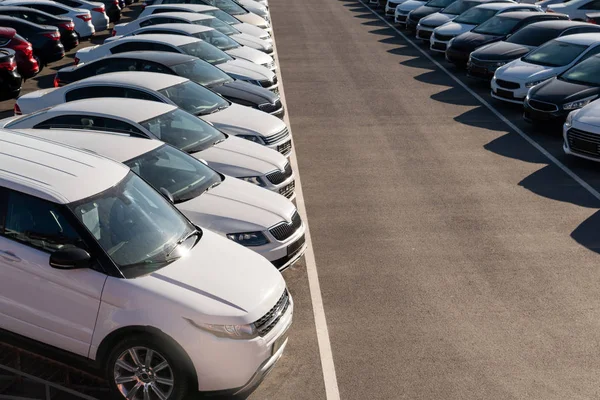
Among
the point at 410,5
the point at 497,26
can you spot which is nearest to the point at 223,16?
the point at 497,26

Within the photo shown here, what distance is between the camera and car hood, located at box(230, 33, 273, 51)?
21281 millimetres

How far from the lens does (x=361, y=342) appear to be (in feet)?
27.3

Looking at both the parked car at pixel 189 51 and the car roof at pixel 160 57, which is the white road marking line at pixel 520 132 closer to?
the parked car at pixel 189 51

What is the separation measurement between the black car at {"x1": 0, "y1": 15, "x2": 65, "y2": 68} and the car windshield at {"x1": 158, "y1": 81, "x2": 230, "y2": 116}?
10278 millimetres

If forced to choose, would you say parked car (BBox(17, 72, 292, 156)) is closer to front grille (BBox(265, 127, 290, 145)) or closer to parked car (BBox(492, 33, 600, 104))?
front grille (BBox(265, 127, 290, 145))

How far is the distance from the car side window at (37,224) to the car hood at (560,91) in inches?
461

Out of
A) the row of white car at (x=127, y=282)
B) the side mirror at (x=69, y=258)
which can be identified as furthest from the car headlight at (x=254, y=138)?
the side mirror at (x=69, y=258)

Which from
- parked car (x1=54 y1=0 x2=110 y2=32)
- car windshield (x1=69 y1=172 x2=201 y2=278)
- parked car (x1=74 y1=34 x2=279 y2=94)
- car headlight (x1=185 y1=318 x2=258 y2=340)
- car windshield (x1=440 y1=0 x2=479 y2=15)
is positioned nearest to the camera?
car headlight (x1=185 y1=318 x2=258 y2=340)

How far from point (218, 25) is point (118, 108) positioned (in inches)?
424

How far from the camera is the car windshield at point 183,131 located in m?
10.9

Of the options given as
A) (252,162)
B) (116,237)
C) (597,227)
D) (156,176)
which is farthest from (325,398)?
(597,227)

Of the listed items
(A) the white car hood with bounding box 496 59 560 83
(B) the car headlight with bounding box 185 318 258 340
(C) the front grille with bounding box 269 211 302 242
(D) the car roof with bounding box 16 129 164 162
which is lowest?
(A) the white car hood with bounding box 496 59 560 83

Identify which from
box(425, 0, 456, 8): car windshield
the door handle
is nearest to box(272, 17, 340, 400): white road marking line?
the door handle

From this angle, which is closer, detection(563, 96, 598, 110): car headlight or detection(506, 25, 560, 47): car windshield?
detection(563, 96, 598, 110): car headlight
